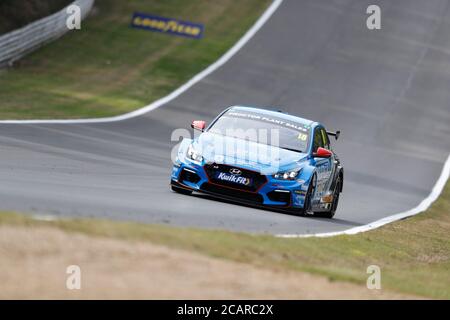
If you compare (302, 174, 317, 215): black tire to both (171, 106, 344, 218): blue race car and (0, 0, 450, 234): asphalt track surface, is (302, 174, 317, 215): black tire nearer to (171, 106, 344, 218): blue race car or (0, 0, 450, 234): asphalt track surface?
(171, 106, 344, 218): blue race car

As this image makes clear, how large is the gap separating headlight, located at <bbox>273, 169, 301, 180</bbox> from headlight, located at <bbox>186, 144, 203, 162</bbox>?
1.07m

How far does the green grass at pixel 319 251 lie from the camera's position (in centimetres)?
1052

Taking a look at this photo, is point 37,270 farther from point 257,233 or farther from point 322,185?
point 322,185

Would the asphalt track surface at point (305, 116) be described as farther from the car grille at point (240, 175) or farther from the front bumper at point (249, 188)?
the car grille at point (240, 175)

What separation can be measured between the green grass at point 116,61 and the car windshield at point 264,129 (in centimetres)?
955

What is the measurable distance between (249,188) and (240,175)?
0.24 m

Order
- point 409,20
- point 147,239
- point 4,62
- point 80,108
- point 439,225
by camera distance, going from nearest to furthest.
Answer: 1. point 147,239
2. point 439,225
3. point 80,108
4. point 4,62
5. point 409,20

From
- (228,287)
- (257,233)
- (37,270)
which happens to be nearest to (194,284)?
(228,287)

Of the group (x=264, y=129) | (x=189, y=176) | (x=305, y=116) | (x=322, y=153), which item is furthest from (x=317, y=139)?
(x=305, y=116)

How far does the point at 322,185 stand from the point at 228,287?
25.0 ft

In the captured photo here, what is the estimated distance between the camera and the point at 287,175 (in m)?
15.7

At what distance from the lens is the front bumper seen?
611 inches

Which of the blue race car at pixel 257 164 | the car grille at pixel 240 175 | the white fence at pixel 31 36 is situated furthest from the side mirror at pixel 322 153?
the white fence at pixel 31 36

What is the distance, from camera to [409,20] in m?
43.8
